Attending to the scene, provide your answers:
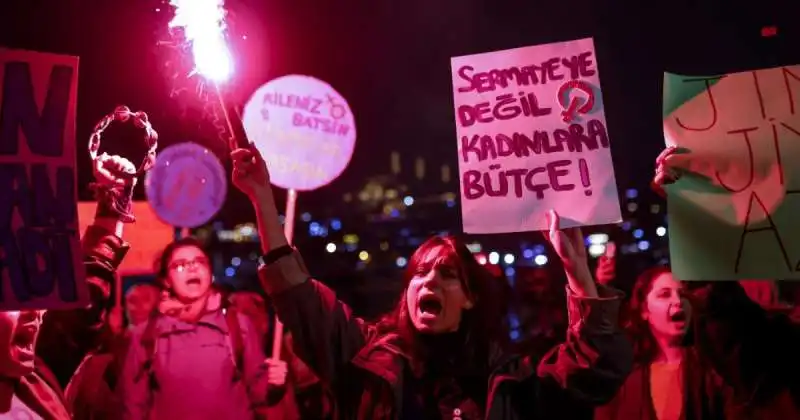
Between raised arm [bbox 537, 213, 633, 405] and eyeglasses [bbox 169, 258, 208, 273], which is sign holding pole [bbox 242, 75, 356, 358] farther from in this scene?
raised arm [bbox 537, 213, 633, 405]

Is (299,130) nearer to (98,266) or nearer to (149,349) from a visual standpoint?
(149,349)

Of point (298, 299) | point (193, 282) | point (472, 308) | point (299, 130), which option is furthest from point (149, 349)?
point (472, 308)

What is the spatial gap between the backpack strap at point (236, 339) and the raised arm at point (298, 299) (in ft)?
6.94

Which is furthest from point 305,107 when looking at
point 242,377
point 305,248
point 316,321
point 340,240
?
point 340,240

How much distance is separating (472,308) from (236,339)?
226cm

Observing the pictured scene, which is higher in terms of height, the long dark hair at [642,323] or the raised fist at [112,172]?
the raised fist at [112,172]

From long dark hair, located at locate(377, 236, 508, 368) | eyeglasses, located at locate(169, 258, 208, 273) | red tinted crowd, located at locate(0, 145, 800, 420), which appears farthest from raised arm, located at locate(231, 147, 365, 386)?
eyeglasses, located at locate(169, 258, 208, 273)

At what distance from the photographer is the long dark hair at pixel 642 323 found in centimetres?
423

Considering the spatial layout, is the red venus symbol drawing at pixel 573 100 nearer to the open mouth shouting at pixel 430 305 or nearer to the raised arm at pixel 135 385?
the open mouth shouting at pixel 430 305

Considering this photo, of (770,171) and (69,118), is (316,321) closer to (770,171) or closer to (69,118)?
(69,118)

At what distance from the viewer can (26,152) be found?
310 cm

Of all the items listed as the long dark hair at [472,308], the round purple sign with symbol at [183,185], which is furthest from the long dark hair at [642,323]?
the round purple sign with symbol at [183,185]

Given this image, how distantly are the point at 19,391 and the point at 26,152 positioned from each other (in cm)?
86

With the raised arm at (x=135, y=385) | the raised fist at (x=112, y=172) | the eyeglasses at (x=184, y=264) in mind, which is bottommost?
the raised arm at (x=135, y=385)
